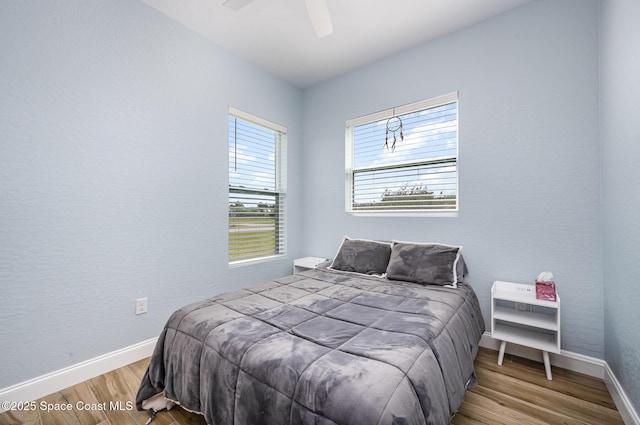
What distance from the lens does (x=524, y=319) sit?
197 centimetres

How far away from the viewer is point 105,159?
6.63 feet

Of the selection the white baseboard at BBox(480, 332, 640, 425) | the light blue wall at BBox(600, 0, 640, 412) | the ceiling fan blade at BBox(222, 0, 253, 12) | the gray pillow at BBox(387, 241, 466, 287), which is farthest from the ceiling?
the white baseboard at BBox(480, 332, 640, 425)

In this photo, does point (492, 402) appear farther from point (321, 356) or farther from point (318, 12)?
point (318, 12)

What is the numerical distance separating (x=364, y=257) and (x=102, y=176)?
7.58 ft

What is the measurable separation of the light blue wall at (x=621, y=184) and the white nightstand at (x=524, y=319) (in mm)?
290

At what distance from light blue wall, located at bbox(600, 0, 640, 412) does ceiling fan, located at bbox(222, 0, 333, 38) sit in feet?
5.41

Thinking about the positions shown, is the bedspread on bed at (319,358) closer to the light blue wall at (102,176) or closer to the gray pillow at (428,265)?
the gray pillow at (428,265)

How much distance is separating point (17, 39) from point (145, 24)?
0.86 metres

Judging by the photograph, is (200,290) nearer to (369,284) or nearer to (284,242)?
(284,242)

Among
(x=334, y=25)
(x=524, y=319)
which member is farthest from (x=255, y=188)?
(x=524, y=319)

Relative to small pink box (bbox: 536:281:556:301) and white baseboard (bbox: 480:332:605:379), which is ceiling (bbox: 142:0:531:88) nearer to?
small pink box (bbox: 536:281:556:301)

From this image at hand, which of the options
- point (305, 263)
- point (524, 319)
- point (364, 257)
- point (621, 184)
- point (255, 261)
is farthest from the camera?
point (305, 263)

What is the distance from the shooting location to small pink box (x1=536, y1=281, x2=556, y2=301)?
6.13 feet

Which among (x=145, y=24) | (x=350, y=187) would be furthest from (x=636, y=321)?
(x=145, y=24)
